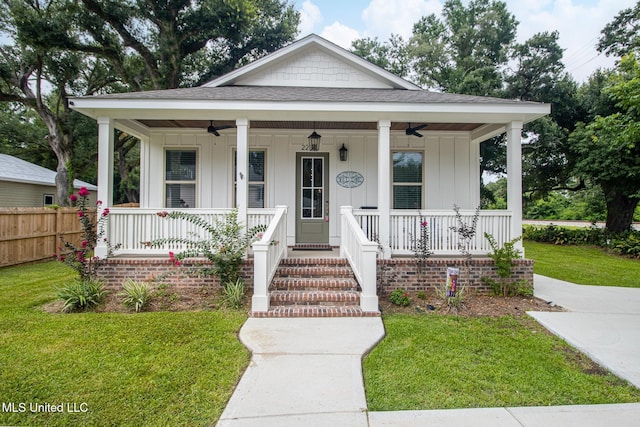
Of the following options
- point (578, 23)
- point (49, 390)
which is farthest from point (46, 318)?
point (578, 23)

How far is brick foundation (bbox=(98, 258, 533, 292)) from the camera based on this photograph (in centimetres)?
566

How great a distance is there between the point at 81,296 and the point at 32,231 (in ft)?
19.3

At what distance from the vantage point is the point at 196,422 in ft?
7.98

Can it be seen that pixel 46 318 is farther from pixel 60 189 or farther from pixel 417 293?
pixel 60 189

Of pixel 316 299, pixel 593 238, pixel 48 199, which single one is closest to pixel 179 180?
pixel 316 299

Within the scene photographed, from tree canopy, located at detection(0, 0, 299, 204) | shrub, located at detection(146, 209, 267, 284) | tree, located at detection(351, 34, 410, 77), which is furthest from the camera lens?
tree, located at detection(351, 34, 410, 77)

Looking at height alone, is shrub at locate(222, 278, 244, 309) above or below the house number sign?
below

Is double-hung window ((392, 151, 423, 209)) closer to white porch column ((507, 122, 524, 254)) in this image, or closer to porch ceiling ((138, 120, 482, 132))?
porch ceiling ((138, 120, 482, 132))

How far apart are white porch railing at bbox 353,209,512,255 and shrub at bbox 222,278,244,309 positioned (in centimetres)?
230

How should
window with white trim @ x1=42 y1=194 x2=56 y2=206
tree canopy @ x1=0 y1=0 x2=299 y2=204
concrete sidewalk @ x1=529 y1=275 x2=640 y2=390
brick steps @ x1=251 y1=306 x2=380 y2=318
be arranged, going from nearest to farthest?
concrete sidewalk @ x1=529 y1=275 x2=640 y2=390 → brick steps @ x1=251 y1=306 x2=380 y2=318 → tree canopy @ x1=0 y1=0 x2=299 y2=204 → window with white trim @ x1=42 y1=194 x2=56 y2=206

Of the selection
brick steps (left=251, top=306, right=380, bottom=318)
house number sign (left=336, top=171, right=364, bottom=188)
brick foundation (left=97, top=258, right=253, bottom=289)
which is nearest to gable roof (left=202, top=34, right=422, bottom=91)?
house number sign (left=336, top=171, right=364, bottom=188)

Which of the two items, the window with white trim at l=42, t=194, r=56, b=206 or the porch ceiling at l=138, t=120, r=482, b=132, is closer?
the porch ceiling at l=138, t=120, r=482, b=132

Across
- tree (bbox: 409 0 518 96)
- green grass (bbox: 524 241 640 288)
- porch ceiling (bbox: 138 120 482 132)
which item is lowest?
green grass (bbox: 524 241 640 288)

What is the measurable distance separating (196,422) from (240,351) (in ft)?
3.74
